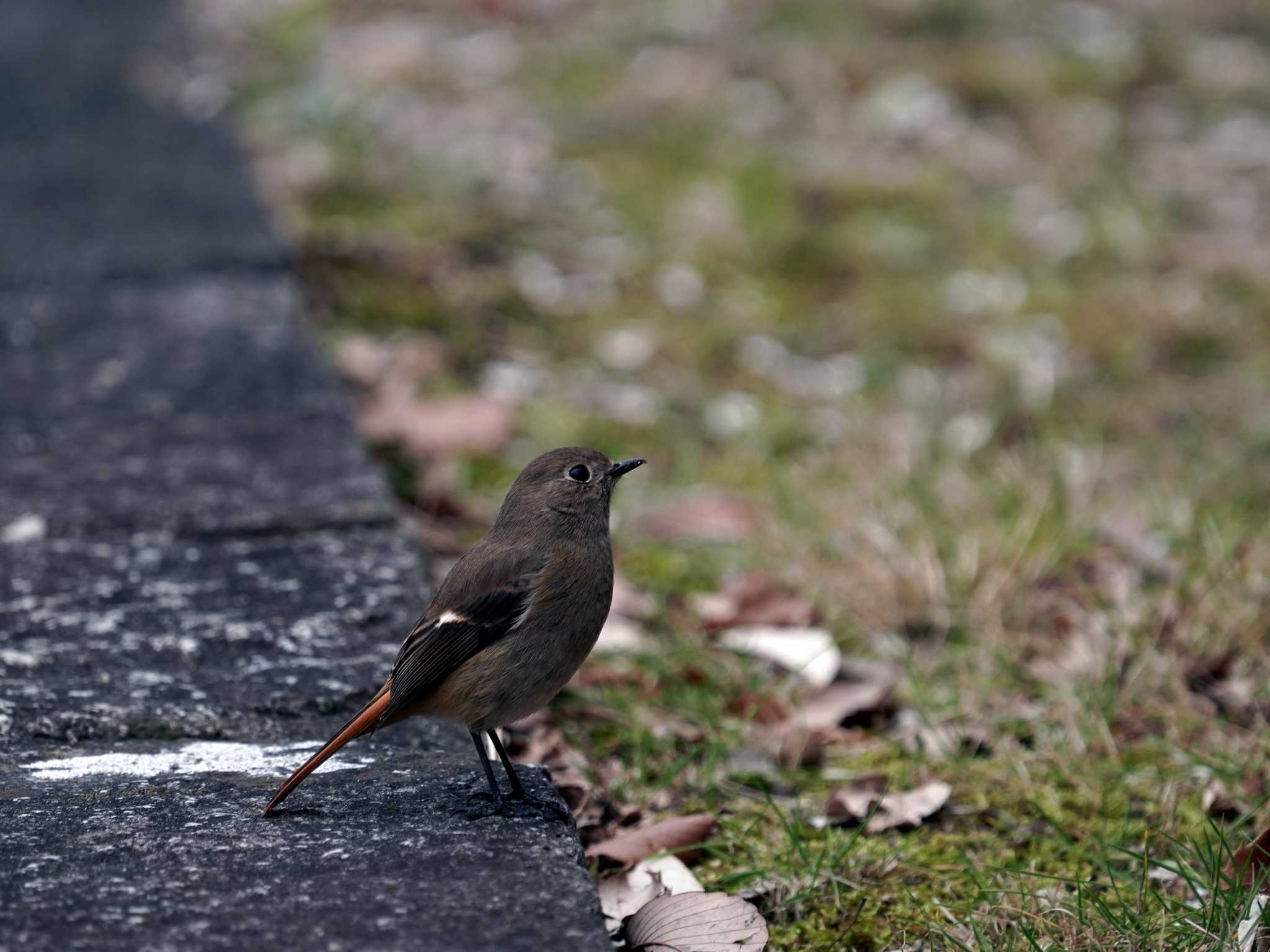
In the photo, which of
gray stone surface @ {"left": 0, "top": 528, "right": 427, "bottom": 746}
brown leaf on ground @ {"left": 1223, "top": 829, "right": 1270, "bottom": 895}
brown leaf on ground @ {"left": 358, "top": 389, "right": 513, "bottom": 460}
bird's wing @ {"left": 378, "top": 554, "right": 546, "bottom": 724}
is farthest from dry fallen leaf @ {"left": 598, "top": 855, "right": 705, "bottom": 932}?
brown leaf on ground @ {"left": 358, "top": 389, "right": 513, "bottom": 460}

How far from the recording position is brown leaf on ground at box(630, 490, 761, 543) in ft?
12.3

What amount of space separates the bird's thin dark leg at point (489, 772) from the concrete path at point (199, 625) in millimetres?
29

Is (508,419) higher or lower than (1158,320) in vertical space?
higher

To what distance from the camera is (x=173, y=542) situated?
3043 mm

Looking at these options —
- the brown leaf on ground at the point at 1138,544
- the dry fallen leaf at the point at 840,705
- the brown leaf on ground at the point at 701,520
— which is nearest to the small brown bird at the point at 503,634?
the dry fallen leaf at the point at 840,705

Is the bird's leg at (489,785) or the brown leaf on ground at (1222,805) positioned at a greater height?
the bird's leg at (489,785)

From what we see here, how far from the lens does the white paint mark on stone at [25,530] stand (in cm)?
303

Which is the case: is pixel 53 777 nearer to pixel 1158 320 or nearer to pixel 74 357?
pixel 74 357

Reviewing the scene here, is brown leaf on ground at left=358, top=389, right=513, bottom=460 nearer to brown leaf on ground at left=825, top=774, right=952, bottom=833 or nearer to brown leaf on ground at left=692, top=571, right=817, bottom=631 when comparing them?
brown leaf on ground at left=692, top=571, right=817, bottom=631

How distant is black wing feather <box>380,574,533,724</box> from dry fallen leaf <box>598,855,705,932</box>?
1.41 feet

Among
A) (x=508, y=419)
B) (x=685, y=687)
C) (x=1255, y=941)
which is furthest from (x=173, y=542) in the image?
(x=1255, y=941)

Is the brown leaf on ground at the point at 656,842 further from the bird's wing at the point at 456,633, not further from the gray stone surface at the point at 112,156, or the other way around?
the gray stone surface at the point at 112,156

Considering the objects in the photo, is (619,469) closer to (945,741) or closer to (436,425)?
(945,741)

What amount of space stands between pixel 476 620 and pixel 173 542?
104cm
